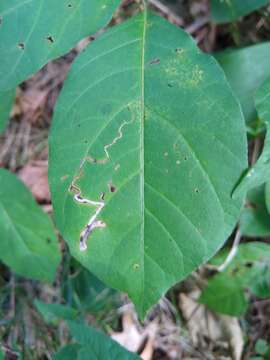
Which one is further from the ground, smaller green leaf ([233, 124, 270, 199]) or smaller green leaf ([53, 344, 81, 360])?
smaller green leaf ([233, 124, 270, 199])

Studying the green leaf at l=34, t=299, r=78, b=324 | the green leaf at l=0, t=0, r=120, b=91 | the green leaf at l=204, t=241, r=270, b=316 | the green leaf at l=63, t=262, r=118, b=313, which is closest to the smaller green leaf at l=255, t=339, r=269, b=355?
the green leaf at l=204, t=241, r=270, b=316

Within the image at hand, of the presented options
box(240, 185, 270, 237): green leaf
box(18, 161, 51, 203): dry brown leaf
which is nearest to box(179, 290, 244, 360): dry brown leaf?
box(240, 185, 270, 237): green leaf

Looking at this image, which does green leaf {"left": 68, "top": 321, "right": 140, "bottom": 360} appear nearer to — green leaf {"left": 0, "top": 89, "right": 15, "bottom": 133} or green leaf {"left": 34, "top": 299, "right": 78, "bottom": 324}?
green leaf {"left": 34, "top": 299, "right": 78, "bottom": 324}

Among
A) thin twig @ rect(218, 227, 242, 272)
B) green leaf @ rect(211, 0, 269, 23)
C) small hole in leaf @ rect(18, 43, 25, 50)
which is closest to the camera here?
small hole in leaf @ rect(18, 43, 25, 50)

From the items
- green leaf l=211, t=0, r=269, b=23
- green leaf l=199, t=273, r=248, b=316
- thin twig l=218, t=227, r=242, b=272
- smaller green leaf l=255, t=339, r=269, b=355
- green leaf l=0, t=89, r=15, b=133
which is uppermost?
green leaf l=0, t=89, r=15, b=133

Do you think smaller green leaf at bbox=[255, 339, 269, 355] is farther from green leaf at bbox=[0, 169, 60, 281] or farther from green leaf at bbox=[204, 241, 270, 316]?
green leaf at bbox=[0, 169, 60, 281]

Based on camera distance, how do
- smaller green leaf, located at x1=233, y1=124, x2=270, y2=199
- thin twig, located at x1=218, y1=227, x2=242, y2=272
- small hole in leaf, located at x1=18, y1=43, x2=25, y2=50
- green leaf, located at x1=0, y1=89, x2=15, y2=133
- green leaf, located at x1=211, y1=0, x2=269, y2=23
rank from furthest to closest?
thin twig, located at x1=218, y1=227, x2=242, y2=272
green leaf, located at x1=211, y1=0, x2=269, y2=23
green leaf, located at x1=0, y1=89, x2=15, y2=133
small hole in leaf, located at x1=18, y1=43, x2=25, y2=50
smaller green leaf, located at x1=233, y1=124, x2=270, y2=199

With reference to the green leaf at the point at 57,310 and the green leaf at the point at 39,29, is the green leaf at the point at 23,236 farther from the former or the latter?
the green leaf at the point at 39,29

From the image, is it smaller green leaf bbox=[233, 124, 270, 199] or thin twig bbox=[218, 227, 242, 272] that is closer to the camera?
smaller green leaf bbox=[233, 124, 270, 199]

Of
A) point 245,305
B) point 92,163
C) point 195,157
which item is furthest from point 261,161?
point 245,305
